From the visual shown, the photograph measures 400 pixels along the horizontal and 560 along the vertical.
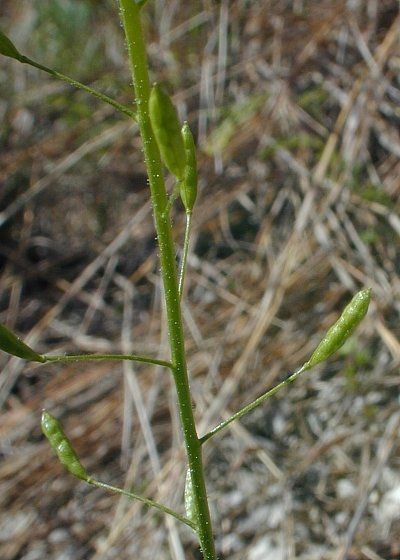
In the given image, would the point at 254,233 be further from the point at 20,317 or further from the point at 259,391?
the point at 20,317

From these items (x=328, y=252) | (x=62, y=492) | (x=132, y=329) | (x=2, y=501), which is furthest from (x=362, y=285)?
(x=2, y=501)

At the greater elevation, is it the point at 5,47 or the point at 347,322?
the point at 5,47

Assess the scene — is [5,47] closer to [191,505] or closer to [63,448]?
[63,448]

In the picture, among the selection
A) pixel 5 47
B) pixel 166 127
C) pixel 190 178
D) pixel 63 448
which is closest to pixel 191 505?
pixel 63 448

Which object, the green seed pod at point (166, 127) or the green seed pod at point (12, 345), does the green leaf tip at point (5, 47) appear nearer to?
the green seed pod at point (166, 127)

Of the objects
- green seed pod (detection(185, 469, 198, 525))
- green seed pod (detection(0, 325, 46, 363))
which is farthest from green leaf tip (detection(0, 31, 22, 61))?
green seed pod (detection(185, 469, 198, 525))
